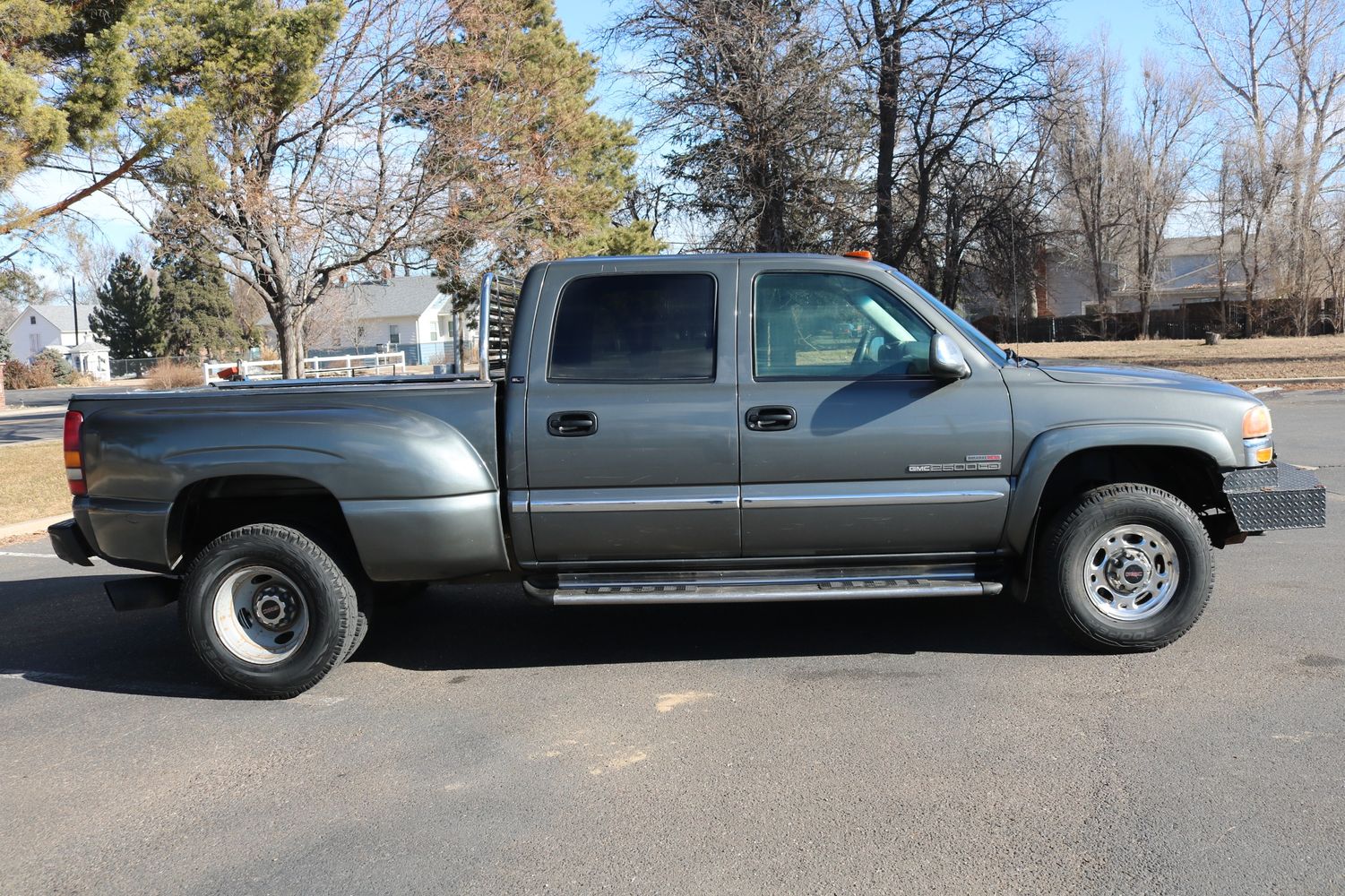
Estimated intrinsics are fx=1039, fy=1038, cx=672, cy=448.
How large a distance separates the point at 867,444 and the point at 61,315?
109 meters

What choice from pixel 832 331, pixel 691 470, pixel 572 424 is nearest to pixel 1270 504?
pixel 832 331

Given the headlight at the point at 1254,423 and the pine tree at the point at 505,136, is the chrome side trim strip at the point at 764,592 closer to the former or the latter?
the headlight at the point at 1254,423

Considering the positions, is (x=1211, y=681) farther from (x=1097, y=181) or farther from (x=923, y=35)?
(x=1097, y=181)

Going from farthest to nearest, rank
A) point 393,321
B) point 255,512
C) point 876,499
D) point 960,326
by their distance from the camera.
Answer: point 393,321, point 255,512, point 960,326, point 876,499

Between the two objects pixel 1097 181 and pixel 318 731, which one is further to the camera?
pixel 1097 181

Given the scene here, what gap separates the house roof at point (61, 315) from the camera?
3684 inches

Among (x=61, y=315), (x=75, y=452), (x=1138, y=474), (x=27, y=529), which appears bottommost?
(x=27, y=529)

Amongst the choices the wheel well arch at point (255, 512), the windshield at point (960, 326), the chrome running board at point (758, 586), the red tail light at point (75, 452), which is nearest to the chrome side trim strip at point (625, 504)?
the chrome running board at point (758, 586)

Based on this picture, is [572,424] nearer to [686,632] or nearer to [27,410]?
[686,632]

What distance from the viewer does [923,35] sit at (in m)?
22.2

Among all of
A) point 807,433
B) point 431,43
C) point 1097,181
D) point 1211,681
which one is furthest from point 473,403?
point 1097,181

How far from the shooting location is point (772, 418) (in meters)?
4.72

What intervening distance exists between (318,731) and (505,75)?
15446 mm

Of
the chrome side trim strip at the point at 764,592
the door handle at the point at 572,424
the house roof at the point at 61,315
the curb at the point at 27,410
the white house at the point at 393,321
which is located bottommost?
the chrome side trim strip at the point at 764,592
